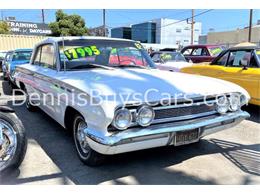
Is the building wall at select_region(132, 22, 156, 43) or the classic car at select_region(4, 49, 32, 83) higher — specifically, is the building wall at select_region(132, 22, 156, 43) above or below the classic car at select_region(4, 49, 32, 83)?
above

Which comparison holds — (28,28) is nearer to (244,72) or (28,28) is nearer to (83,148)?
(244,72)

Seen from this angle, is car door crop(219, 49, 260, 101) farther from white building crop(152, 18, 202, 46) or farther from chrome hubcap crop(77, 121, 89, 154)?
white building crop(152, 18, 202, 46)

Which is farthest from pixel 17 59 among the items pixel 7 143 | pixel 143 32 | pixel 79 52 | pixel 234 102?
pixel 143 32

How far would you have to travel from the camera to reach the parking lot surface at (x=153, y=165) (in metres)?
3.38

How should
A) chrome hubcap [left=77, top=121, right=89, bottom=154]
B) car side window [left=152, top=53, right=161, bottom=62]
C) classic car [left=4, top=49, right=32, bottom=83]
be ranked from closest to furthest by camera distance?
chrome hubcap [left=77, top=121, right=89, bottom=154] < classic car [left=4, top=49, right=32, bottom=83] < car side window [left=152, top=53, right=161, bottom=62]

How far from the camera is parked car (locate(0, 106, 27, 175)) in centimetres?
347

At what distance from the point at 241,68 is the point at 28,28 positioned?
3377 centimetres

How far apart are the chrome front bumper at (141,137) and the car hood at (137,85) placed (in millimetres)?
324

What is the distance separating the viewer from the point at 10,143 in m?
3.51

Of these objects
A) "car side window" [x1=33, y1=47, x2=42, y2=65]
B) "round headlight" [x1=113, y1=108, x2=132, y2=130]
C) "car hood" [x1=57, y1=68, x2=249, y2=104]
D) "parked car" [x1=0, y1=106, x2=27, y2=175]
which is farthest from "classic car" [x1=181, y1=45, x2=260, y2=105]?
"parked car" [x1=0, y1=106, x2=27, y2=175]

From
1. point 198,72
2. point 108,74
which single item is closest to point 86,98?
point 108,74

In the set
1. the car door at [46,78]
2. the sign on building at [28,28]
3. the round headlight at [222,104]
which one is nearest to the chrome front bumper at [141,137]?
→ the round headlight at [222,104]

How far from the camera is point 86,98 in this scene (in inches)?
130

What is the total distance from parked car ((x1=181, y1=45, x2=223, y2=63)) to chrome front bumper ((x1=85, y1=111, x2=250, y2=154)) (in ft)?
31.5
